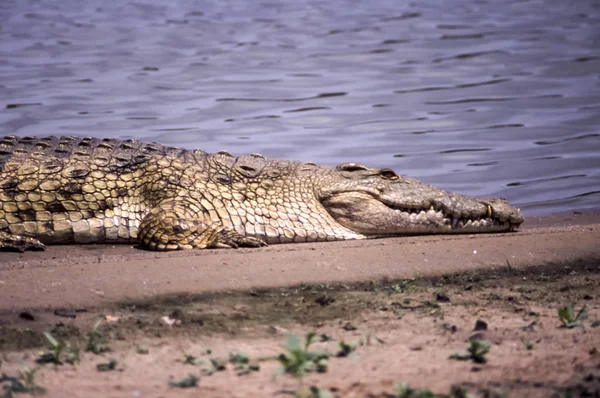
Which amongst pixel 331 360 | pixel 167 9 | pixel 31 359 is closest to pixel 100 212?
pixel 31 359

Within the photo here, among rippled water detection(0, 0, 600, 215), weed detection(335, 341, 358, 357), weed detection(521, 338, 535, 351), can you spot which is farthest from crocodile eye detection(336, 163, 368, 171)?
weed detection(335, 341, 358, 357)

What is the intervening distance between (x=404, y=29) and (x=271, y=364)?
18.0 m

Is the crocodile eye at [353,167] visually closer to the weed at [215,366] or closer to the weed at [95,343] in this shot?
the weed at [95,343]

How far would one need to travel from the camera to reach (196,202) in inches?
264

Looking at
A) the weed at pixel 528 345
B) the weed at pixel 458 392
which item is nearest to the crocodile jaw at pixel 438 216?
the weed at pixel 528 345

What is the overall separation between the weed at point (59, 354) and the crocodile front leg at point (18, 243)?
104 inches

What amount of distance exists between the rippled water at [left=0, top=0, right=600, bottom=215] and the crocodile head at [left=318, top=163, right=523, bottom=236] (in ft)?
6.19

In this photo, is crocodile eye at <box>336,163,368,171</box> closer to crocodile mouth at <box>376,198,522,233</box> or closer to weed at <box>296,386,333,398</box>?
crocodile mouth at <box>376,198,522,233</box>

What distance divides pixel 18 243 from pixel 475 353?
3.84 m

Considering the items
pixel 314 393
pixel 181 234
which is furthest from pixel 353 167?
pixel 314 393

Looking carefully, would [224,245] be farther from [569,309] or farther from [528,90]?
[528,90]

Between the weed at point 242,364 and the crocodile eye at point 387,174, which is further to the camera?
the crocodile eye at point 387,174

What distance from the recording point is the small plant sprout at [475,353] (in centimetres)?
362

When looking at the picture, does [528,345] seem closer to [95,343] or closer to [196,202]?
[95,343]
